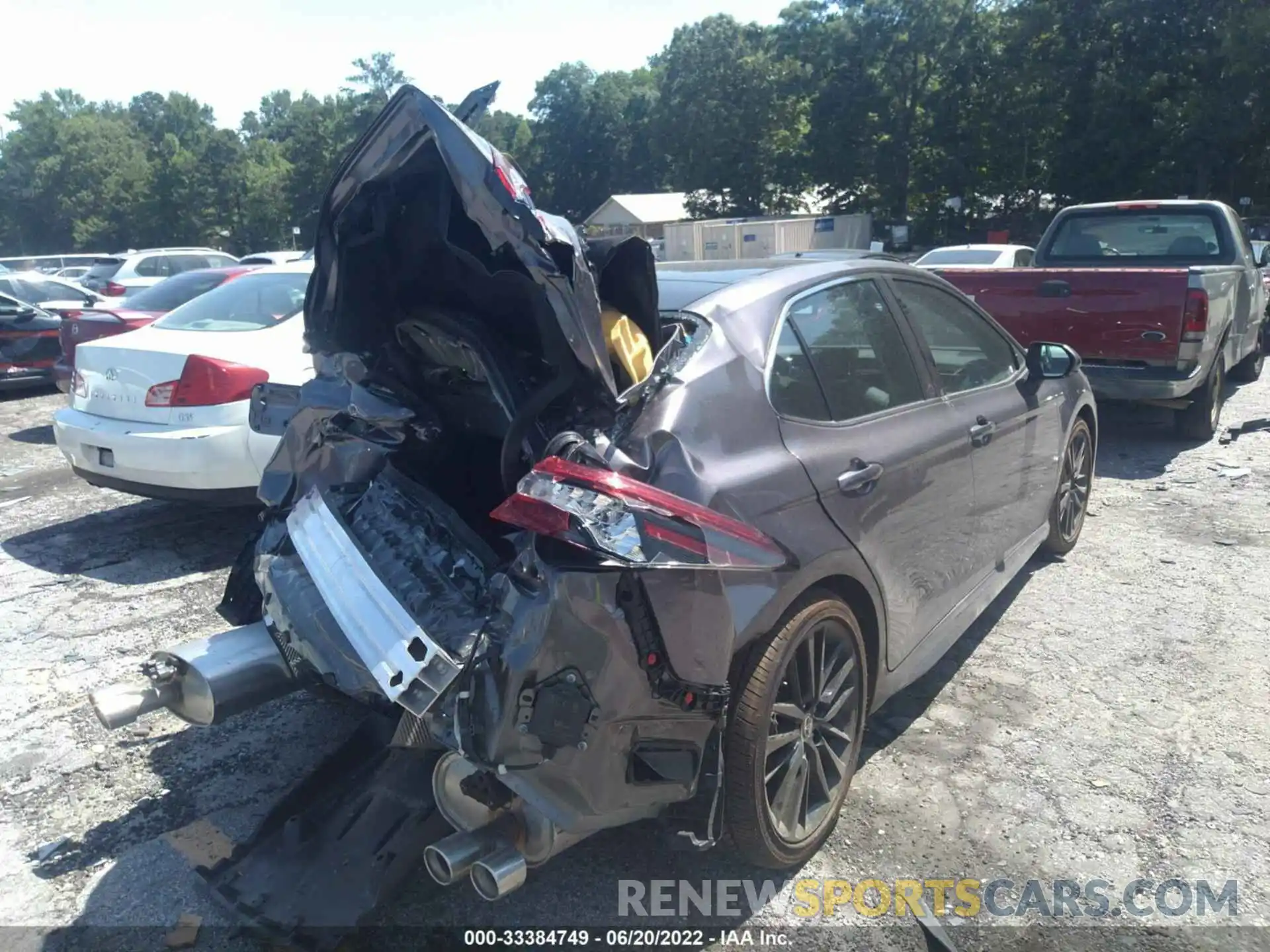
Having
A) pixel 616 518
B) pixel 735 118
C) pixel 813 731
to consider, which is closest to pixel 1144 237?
pixel 813 731

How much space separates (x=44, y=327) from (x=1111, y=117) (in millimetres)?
34095

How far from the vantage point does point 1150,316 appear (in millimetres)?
7441

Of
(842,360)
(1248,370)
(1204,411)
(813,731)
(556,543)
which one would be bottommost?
(1248,370)

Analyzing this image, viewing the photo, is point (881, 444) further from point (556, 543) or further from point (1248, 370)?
point (1248, 370)

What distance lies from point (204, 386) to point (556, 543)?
4.08 meters

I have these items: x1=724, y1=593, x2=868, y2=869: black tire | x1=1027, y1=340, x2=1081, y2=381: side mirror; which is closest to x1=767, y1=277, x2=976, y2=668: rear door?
x1=724, y1=593, x2=868, y2=869: black tire

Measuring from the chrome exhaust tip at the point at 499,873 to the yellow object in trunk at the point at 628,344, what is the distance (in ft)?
4.25

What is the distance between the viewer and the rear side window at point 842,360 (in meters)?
3.13

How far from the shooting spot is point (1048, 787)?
3.44 meters

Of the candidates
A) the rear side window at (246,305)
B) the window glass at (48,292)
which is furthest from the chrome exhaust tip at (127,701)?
the window glass at (48,292)

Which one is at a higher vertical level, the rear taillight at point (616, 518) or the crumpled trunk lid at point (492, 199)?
the crumpled trunk lid at point (492, 199)

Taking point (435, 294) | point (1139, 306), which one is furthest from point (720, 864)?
point (1139, 306)

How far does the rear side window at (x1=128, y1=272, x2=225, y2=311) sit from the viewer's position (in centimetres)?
923

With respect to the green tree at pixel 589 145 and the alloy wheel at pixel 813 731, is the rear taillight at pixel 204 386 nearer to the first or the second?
the alloy wheel at pixel 813 731
